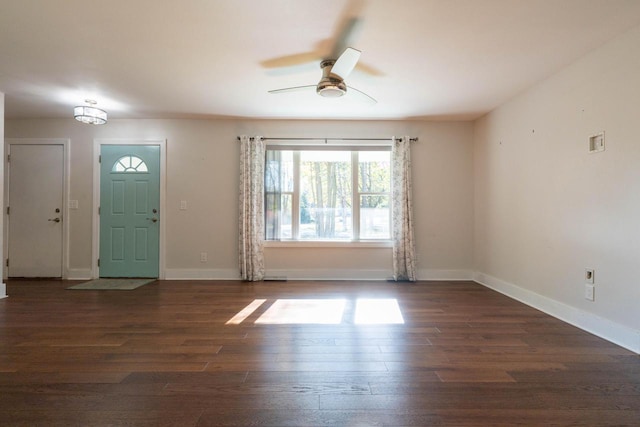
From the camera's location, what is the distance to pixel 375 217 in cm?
461

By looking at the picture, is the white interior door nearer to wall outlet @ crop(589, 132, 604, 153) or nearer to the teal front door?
the teal front door

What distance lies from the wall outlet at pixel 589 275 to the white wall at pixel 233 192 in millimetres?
1904

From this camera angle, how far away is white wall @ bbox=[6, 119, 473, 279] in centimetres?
448

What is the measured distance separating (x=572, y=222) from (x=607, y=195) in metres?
0.40

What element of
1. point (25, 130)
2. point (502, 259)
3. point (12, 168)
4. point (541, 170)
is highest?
point (25, 130)

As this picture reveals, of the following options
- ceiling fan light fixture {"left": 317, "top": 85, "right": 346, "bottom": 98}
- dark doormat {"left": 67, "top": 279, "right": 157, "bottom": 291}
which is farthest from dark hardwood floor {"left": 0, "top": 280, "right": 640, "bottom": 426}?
ceiling fan light fixture {"left": 317, "top": 85, "right": 346, "bottom": 98}

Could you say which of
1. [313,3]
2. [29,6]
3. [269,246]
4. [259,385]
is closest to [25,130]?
[29,6]

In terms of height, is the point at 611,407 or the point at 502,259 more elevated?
the point at 502,259

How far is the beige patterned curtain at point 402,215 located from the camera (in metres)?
4.38

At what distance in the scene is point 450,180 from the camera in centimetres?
452

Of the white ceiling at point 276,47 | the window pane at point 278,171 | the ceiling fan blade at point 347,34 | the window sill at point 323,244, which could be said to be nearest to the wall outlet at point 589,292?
the white ceiling at point 276,47

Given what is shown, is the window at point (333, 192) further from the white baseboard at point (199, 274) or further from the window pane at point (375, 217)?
the white baseboard at point (199, 274)

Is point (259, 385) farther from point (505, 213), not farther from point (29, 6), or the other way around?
point (505, 213)

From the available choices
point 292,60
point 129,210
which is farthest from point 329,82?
point 129,210
